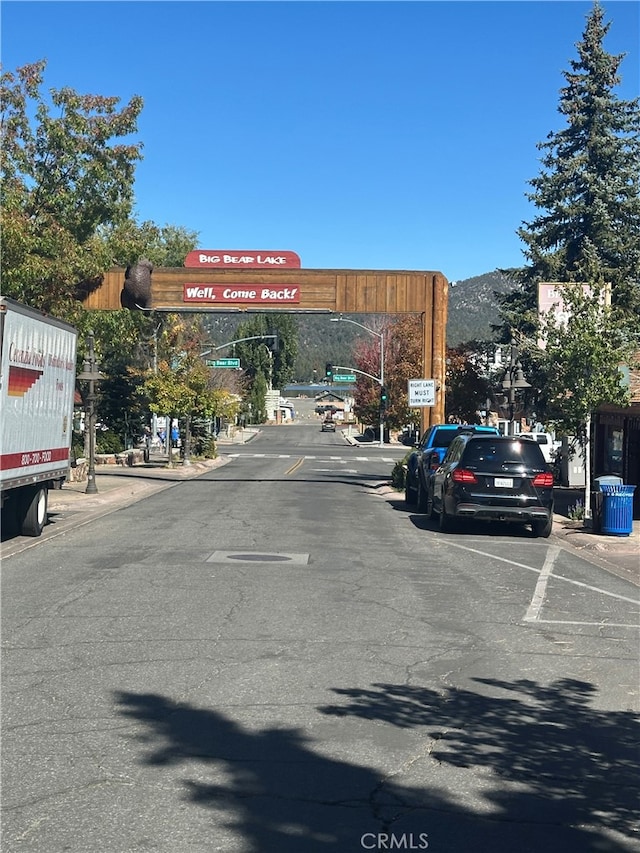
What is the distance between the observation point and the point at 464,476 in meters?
17.2

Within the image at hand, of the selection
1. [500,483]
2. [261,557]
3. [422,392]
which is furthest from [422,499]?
[261,557]

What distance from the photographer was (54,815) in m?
4.75

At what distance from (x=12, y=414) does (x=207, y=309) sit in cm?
1623

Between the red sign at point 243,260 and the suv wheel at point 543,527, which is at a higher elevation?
the red sign at point 243,260

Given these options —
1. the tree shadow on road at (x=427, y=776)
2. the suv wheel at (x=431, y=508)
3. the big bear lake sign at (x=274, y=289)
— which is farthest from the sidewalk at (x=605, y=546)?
the big bear lake sign at (x=274, y=289)

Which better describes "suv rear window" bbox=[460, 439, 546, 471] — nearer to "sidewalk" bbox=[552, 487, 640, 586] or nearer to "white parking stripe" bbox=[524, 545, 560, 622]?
"sidewalk" bbox=[552, 487, 640, 586]

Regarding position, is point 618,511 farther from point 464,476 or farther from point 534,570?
point 534,570

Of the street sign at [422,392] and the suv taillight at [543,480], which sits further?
the street sign at [422,392]

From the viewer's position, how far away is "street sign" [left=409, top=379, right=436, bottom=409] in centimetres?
3019

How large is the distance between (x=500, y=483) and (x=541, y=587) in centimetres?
525

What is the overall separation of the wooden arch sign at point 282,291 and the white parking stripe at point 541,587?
15264 millimetres

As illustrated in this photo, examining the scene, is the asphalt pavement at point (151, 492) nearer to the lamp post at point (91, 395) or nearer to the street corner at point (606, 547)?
the street corner at point (606, 547)

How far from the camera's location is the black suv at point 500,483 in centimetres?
1712

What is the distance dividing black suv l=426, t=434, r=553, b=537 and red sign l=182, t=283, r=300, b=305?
1371 cm
